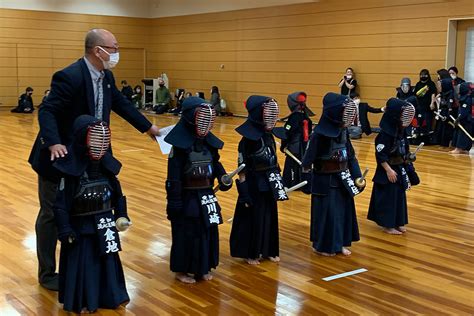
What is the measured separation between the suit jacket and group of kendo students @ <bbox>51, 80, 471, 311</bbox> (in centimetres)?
25

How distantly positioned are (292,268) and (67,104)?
241cm

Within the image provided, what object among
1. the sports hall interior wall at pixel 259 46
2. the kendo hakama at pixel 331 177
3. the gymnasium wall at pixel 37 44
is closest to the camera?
the kendo hakama at pixel 331 177

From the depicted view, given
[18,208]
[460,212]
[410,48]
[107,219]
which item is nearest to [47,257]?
[107,219]

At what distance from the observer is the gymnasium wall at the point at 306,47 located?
15477 millimetres

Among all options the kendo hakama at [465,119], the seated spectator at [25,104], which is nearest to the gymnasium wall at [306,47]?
the kendo hakama at [465,119]

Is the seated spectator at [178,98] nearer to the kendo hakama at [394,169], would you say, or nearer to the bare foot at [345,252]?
the kendo hakama at [394,169]

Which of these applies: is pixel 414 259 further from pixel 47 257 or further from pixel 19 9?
pixel 19 9

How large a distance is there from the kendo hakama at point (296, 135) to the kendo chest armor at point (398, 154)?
78.9 inches

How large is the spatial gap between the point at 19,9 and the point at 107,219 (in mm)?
21100

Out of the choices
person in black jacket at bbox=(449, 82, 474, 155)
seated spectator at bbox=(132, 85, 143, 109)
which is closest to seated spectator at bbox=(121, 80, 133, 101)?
seated spectator at bbox=(132, 85, 143, 109)

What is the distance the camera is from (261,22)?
2039cm

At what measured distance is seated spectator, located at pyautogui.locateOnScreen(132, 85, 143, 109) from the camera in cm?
2422

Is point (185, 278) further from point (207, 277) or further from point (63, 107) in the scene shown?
point (63, 107)

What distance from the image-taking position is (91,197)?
3.96m
